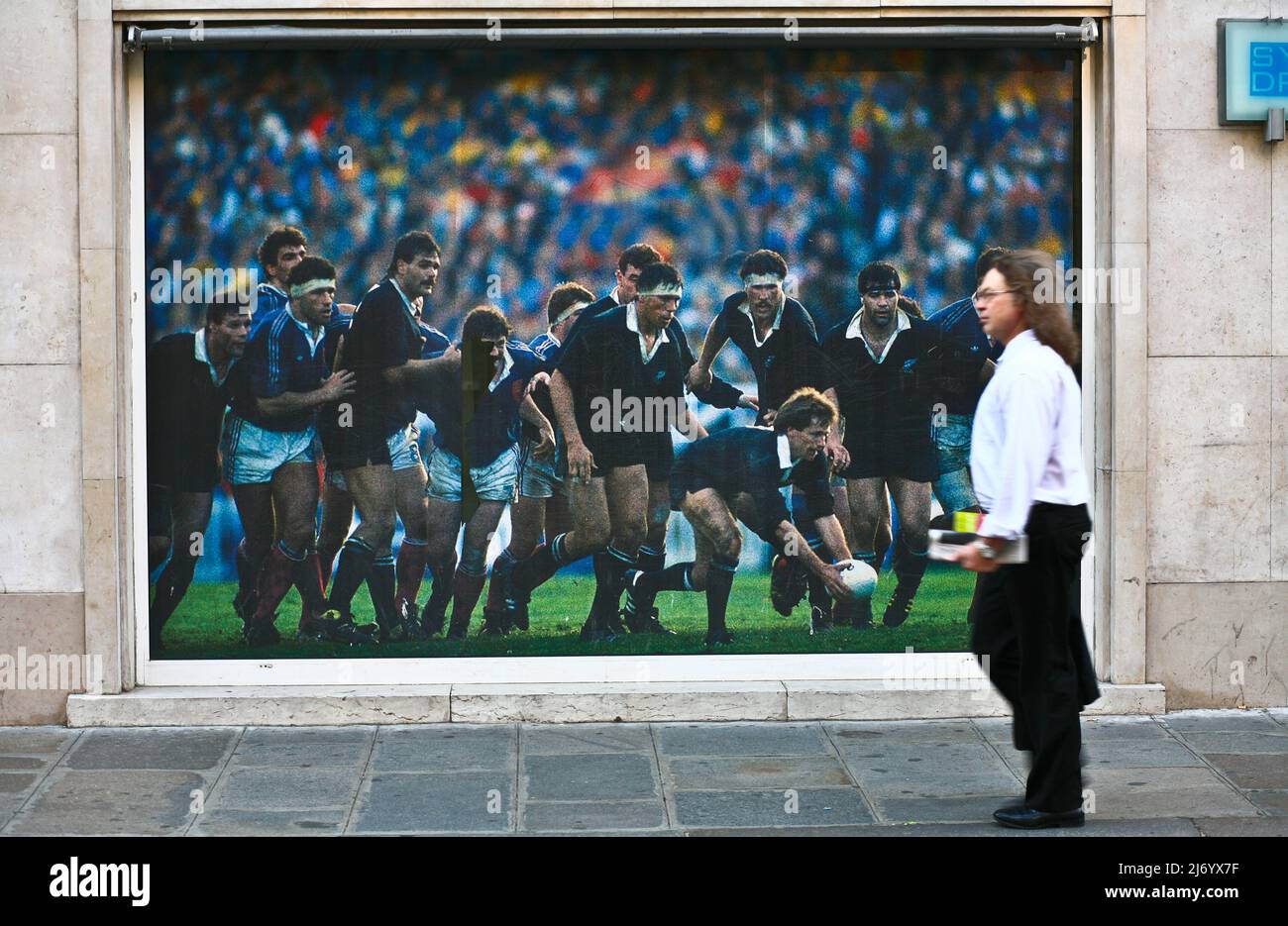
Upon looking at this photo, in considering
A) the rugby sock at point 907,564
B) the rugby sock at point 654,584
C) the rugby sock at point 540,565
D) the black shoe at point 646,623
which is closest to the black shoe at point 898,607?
the rugby sock at point 907,564

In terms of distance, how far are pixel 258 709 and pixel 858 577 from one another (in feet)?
9.31

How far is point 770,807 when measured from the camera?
19.8 feet

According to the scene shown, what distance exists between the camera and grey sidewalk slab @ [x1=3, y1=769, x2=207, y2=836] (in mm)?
5805

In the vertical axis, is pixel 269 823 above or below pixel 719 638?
below

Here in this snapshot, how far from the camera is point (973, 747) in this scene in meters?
6.89

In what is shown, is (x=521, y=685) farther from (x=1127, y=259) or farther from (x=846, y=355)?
(x=1127, y=259)

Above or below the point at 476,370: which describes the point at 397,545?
below

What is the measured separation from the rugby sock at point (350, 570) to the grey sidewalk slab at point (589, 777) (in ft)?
4.53

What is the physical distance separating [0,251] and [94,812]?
266cm

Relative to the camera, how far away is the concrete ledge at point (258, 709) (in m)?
7.23

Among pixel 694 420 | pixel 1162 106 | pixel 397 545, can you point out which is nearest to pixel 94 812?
pixel 397 545

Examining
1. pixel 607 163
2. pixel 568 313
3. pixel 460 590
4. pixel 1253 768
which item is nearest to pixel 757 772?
pixel 460 590

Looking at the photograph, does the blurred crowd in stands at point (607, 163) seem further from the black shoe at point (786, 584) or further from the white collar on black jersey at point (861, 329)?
the black shoe at point (786, 584)

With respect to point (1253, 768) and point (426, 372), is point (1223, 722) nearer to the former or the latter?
point (1253, 768)
